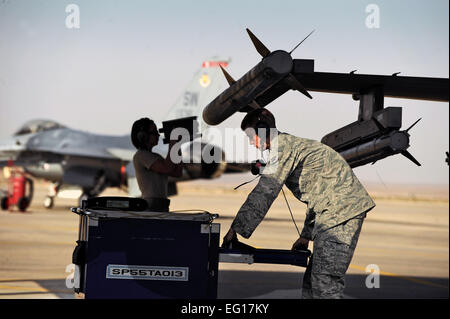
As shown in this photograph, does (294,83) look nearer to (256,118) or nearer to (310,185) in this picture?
(256,118)

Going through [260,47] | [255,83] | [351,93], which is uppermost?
[260,47]

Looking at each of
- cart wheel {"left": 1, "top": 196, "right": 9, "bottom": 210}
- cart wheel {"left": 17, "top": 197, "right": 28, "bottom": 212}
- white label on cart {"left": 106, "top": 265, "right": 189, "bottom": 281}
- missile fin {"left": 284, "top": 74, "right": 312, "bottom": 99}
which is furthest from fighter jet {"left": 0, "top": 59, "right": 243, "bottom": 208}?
white label on cart {"left": 106, "top": 265, "right": 189, "bottom": 281}

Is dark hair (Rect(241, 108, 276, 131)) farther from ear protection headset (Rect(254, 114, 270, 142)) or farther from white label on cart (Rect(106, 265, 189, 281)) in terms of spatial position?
white label on cart (Rect(106, 265, 189, 281))

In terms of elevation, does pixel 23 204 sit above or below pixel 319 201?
below

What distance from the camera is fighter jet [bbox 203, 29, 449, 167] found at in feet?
16.4

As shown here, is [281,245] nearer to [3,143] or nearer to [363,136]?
[363,136]

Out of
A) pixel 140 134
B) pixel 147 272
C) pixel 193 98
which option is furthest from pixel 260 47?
pixel 193 98

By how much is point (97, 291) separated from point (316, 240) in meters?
1.62

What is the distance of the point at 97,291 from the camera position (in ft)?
15.0

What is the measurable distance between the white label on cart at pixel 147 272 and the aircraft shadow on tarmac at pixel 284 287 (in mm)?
4402

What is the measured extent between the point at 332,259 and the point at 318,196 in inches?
19.5

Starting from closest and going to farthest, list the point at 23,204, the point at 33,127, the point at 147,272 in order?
the point at 147,272 → the point at 23,204 → the point at 33,127

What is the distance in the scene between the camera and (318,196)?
17.1 ft
